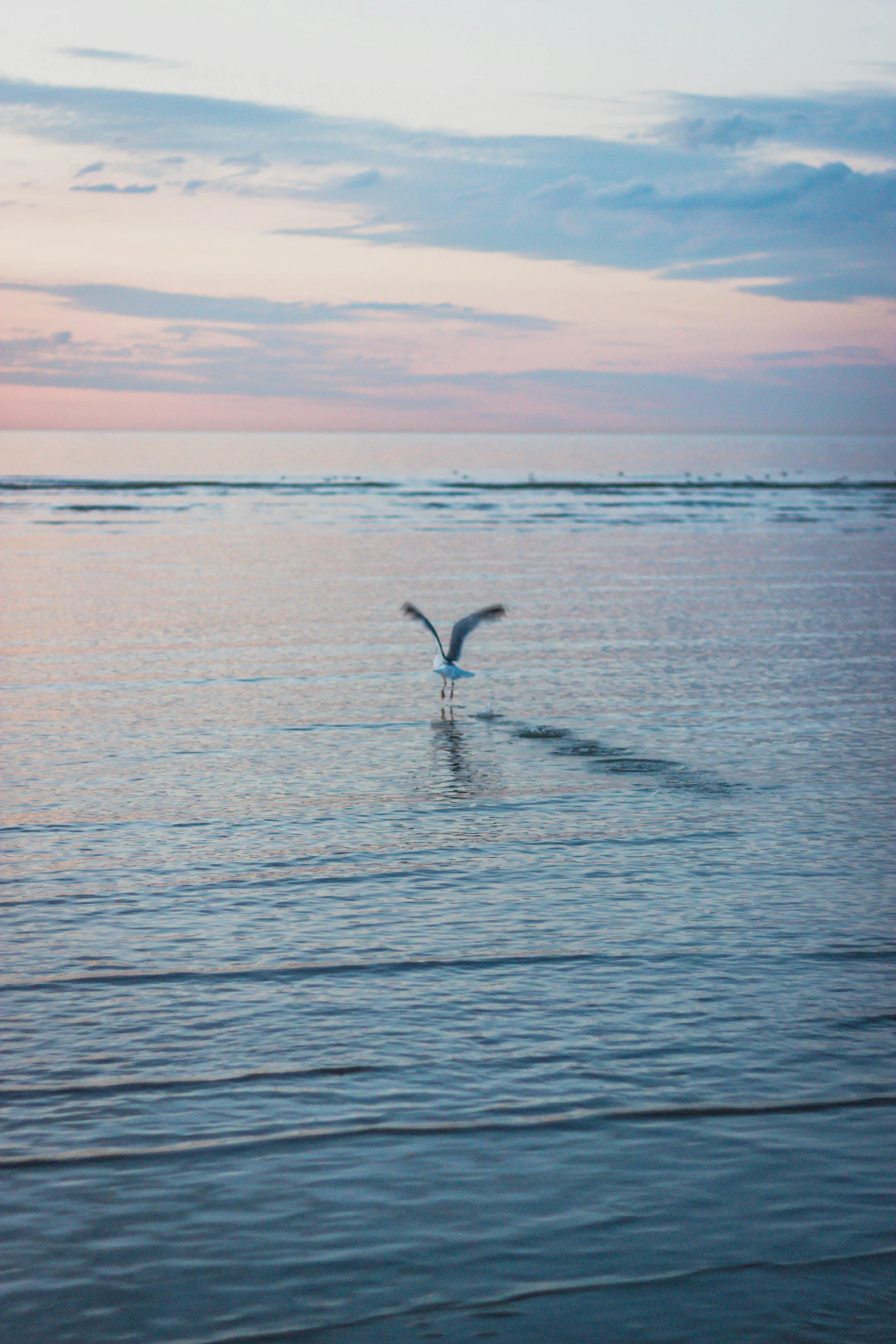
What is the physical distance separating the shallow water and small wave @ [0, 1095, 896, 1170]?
0.02 meters

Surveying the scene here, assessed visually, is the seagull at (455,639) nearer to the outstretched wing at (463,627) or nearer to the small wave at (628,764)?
the outstretched wing at (463,627)

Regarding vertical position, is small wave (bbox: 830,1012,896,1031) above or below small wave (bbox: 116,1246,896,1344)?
above

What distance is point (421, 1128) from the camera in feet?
22.5

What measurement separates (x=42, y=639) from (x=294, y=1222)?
20233mm

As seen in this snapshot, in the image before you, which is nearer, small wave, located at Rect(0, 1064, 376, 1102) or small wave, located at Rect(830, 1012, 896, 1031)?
small wave, located at Rect(0, 1064, 376, 1102)

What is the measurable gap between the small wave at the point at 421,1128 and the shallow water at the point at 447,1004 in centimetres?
2

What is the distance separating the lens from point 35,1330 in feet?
17.4

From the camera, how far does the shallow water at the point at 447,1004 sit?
18.8ft

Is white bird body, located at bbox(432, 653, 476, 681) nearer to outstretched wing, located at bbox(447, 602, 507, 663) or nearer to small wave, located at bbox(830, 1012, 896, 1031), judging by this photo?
outstretched wing, located at bbox(447, 602, 507, 663)

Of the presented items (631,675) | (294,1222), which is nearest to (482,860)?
(294,1222)

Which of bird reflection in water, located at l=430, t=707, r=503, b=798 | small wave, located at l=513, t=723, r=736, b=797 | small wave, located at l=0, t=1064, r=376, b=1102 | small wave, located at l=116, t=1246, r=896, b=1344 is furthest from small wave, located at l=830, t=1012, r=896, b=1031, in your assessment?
bird reflection in water, located at l=430, t=707, r=503, b=798

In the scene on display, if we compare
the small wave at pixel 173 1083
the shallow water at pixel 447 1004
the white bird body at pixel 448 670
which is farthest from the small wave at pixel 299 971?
the white bird body at pixel 448 670

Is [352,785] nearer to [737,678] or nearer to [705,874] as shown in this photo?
[705,874]

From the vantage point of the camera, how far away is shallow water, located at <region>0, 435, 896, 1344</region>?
5719mm
